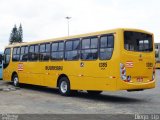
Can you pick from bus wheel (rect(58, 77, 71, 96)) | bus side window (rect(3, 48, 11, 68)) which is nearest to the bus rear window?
bus wheel (rect(58, 77, 71, 96))

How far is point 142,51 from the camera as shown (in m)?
16.2

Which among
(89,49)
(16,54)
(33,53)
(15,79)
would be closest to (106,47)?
(89,49)

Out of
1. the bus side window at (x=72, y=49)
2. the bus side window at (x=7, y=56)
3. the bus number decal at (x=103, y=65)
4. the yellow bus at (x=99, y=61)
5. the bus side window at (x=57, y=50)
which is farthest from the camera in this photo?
the bus side window at (x=7, y=56)

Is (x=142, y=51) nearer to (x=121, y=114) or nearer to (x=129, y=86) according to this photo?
(x=129, y=86)

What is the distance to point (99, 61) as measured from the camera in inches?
630

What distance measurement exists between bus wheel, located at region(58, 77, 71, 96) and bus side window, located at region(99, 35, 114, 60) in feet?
9.36

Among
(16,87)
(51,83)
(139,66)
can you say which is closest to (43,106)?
(139,66)

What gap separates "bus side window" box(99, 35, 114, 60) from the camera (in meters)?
15.5

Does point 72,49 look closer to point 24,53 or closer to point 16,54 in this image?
point 24,53

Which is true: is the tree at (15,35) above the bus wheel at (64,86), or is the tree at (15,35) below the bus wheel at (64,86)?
above

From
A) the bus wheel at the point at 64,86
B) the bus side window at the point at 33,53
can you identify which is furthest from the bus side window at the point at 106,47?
the bus side window at the point at 33,53

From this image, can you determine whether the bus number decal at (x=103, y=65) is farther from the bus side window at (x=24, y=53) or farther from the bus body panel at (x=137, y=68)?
the bus side window at (x=24, y=53)

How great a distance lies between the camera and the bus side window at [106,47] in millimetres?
15492

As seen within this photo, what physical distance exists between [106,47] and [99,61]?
2.29 ft
